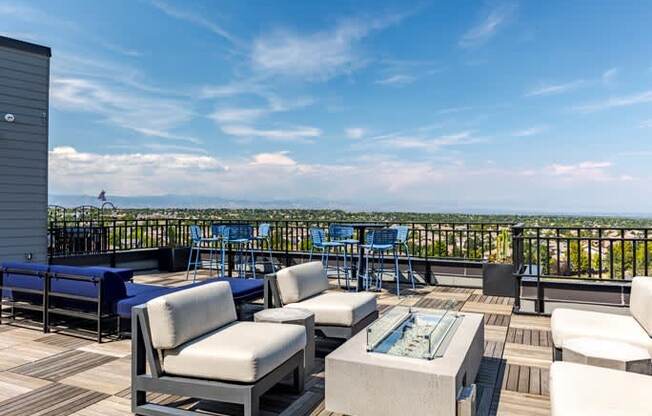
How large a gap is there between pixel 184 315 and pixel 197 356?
0.89ft

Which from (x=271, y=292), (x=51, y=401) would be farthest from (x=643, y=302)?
(x=51, y=401)

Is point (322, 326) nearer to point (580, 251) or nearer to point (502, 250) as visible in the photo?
point (502, 250)

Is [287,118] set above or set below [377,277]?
above

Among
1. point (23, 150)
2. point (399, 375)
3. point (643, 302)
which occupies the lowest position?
point (399, 375)

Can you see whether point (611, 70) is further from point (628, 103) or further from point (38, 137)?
point (38, 137)

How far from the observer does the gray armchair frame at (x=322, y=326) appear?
11.7 ft

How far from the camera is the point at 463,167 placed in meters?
20.1

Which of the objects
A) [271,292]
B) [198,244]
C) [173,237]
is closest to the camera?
[271,292]

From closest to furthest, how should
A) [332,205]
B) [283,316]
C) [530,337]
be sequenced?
[283,316], [530,337], [332,205]

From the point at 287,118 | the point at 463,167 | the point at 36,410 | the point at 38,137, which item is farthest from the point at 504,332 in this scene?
the point at 463,167

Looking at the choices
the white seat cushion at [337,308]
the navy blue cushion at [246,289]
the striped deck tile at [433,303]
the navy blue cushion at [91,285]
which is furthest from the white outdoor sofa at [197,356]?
the striped deck tile at [433,303]

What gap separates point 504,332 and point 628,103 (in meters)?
14.0

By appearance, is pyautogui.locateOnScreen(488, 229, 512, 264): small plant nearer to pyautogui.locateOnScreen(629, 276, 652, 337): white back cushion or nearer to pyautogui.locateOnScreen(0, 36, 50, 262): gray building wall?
pyautogui.locateOnScreen(629, 276, 652, 337): white back cushion

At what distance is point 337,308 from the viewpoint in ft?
11.8
